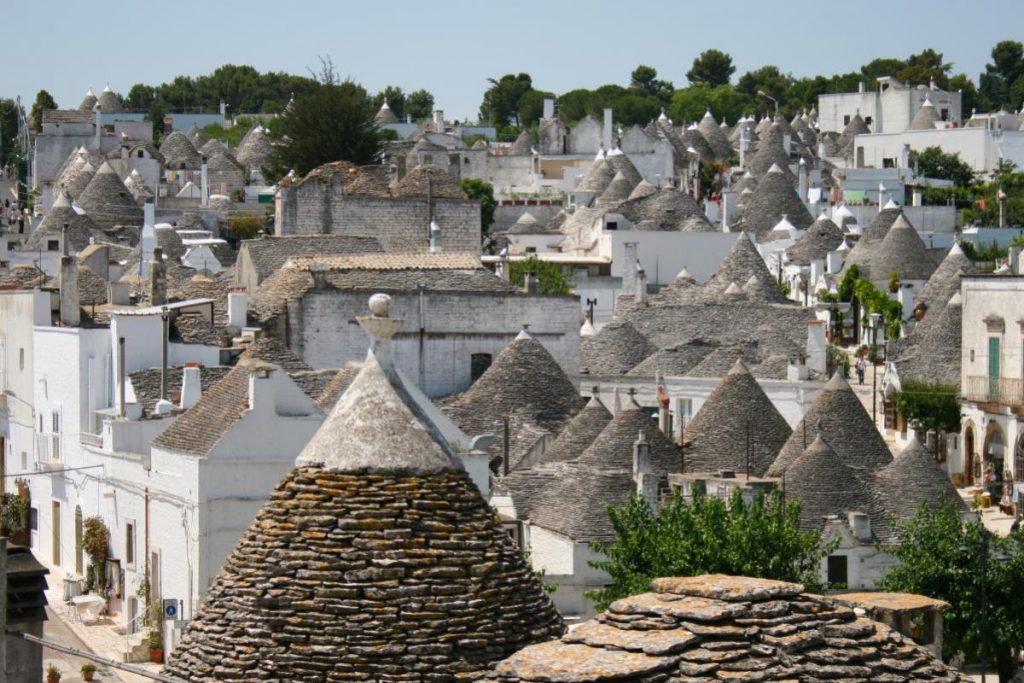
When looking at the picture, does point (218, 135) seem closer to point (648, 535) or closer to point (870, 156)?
point (870, 156)

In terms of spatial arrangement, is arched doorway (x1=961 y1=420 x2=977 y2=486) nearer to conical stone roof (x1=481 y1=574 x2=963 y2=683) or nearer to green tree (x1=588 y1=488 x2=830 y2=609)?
green tree (x1=588 y1=488 x2=830 y2=609)

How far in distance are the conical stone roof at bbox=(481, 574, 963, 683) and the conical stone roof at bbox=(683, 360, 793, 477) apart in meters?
30.7

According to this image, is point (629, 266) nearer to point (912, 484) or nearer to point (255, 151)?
point (912, 484)

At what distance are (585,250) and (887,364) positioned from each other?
23.1 m

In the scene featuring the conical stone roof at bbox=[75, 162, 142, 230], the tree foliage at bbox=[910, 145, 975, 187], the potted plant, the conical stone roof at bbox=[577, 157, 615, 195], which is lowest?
the potted plant

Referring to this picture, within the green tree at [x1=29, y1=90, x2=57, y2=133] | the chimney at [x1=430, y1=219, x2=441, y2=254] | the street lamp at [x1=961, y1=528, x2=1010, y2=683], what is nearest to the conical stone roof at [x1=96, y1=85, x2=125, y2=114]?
the green tree at [x1=29, y1=90, x2=57, y2=133]

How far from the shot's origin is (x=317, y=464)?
1376 cm

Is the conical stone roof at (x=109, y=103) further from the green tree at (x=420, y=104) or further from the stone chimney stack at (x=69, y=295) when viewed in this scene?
the stone chimney stack at (x=69, y=295)

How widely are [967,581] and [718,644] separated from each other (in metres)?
23.5

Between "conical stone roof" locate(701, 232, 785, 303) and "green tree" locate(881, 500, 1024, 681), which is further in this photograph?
"conical stone roof" locate(701, 232, 785, 303)

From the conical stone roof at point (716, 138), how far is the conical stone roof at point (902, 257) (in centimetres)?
4142

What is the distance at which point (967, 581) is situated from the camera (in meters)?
35.8

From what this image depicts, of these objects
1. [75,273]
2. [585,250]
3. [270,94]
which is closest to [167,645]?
[75,273]

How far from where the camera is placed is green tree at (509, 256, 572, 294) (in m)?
71.1
